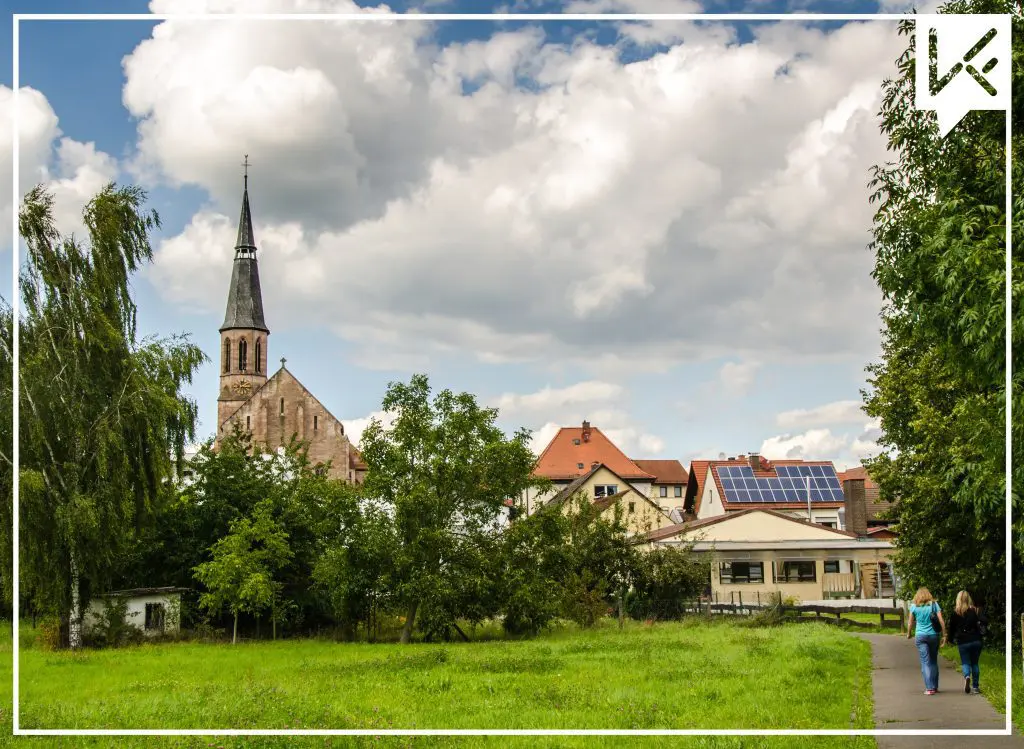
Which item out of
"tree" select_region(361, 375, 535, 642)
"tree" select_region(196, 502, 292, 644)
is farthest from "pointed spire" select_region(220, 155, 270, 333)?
"tree" select_region(196, 502, 292, 644)

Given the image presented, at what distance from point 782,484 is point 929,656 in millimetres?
36405

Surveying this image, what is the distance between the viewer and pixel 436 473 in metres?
34.5

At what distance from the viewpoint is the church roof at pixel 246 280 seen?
16.6 metres

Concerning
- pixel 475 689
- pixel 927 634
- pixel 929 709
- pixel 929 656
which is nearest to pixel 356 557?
pixel 475 689

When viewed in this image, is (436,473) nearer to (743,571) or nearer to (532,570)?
(532,570)

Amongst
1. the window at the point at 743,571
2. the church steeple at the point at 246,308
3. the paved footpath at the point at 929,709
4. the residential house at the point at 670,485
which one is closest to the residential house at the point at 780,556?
the window at the point at 743,571

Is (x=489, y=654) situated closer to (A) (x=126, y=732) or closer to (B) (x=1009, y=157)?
(A) (x=126, y=732)

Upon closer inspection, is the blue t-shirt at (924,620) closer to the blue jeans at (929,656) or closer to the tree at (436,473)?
the blue jeans at (929,656)

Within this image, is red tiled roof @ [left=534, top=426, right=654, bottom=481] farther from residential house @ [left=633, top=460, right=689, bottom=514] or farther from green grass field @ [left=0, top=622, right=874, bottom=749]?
residential house @ [left=633, top=460, right=689, bottom=514]

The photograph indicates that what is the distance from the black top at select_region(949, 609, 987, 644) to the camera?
16.2 metres

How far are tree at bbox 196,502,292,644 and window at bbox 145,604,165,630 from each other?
1.40 metres

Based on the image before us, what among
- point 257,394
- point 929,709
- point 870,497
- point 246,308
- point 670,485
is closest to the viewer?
point 929,709

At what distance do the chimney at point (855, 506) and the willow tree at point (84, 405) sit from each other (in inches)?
1582

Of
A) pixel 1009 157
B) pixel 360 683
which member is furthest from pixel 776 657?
pixel 1009 157
